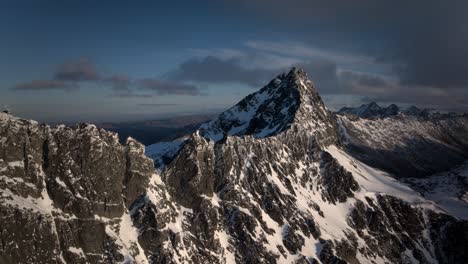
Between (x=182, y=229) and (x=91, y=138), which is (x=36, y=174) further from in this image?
(x=182, y=229)

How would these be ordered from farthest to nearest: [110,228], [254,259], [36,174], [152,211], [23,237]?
[254,259], [152,211], [110,228], [36,174], [23,237]

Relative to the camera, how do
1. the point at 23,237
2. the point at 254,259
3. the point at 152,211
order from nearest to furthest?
the point at 23,237 → the point at 152,211 → the point at 254,259

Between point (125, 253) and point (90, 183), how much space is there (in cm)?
2742

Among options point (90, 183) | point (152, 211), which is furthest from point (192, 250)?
point (90, 183)

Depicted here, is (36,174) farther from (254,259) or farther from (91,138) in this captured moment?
(254,259)

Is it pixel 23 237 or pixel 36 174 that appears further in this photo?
pixel 36 174

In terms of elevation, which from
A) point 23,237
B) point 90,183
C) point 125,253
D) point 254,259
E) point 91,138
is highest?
point 91,138

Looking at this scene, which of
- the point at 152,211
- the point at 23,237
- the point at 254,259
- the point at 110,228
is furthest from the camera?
the point at 254,259

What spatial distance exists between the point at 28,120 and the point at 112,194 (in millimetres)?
38480

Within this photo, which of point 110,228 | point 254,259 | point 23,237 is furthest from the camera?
point 254,259

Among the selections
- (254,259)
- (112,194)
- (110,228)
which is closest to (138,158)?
(112,194)

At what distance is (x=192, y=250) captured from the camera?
180750 millimetres

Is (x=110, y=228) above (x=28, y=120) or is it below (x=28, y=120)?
below

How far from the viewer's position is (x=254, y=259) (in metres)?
194
